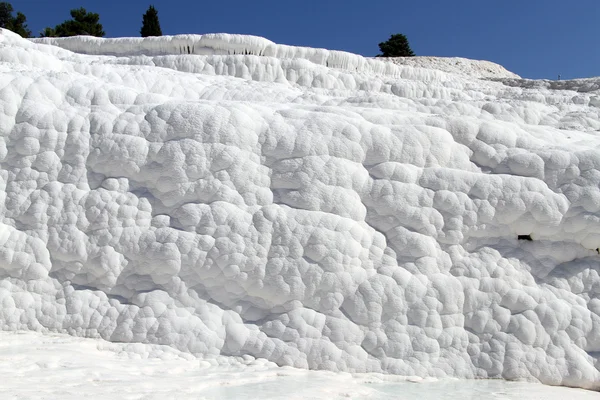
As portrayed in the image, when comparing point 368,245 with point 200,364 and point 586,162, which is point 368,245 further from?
point 586,162

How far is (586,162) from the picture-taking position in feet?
13.5

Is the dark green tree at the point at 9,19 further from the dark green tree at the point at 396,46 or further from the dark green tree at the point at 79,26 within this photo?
the dark green tree at the point at 396,46

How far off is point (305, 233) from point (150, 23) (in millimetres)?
25817

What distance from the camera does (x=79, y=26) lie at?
100 feet

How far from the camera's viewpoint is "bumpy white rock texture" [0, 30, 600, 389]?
3.74 m

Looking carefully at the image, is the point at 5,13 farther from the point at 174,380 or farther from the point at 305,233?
the point at 174,380

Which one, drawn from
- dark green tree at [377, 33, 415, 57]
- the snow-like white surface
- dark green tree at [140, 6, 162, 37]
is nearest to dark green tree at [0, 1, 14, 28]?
dark green tree at [140, 6, 162, 37]

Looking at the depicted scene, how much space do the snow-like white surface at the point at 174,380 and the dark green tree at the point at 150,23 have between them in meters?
25.4

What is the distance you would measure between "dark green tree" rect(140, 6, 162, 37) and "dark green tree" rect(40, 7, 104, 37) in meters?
4.64

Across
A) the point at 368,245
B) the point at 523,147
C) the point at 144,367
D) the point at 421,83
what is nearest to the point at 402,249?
the point at 368,245

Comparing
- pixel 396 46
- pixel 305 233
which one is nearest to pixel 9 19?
pixel 396 46

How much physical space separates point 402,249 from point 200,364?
1.62 m

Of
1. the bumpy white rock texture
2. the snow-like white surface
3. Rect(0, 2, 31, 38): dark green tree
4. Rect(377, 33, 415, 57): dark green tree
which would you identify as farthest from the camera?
Rect(0, 2, 31, 38): dark green tree

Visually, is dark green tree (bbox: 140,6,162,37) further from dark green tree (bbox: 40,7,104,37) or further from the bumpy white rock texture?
the bumpy white rock texture
